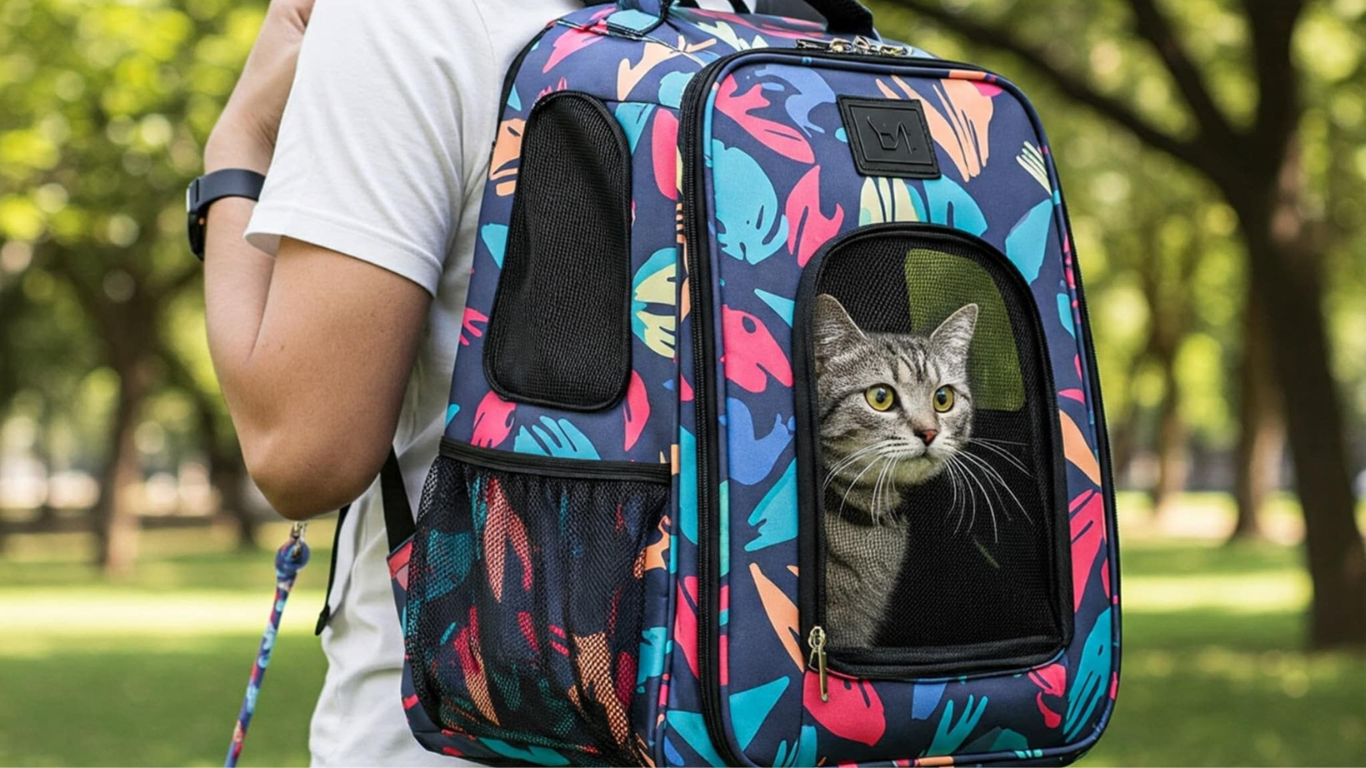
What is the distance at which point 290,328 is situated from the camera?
1.53m

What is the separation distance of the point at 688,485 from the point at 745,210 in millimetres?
257

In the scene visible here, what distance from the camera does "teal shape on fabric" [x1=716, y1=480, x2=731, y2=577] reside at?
Result: 1433mm

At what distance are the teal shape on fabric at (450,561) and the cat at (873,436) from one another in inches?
13.8

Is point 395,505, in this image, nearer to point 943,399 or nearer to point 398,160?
point 398,160

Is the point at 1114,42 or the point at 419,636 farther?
the point at 1114,42

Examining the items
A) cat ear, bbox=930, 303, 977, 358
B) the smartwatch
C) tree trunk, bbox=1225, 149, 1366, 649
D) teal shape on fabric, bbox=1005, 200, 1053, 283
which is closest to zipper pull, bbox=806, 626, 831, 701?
cat ear, bbox=930, 303, 977, 358

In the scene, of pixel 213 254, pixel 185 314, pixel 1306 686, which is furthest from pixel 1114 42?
pixel 185 314

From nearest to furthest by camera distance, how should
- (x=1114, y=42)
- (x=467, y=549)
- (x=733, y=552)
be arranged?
(x=733, y=552)
(x=467, y=549)
(x=1114, y=42)

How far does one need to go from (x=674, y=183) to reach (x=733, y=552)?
13.5 inches

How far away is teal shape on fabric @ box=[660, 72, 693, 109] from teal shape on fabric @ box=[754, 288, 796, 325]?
19cm

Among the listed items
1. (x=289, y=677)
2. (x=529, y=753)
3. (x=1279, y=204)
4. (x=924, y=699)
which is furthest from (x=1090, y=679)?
(x=289, y=677)

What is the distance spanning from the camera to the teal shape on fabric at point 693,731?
56.4 inches

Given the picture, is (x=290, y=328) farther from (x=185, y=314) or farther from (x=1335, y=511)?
(x=185, y=314)

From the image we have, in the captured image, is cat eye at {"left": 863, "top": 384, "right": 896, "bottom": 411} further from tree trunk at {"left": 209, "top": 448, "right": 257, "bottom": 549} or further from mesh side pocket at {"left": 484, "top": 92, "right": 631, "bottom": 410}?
tree trunk at {"left": 209, "top": 448, "right": 257, "bottom": 549}
